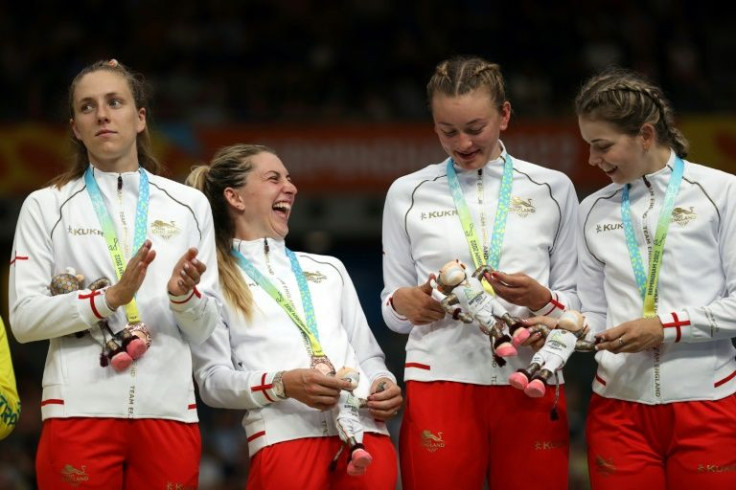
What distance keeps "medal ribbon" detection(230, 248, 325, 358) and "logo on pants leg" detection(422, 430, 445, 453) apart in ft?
1.66

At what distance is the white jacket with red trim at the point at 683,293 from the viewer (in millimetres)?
4055

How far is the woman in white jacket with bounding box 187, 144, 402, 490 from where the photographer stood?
425 centimetres

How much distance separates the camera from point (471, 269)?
4.35 meters

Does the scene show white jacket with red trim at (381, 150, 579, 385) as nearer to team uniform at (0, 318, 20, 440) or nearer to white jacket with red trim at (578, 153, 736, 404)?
white jacket with red trim at (578, 153, 736, 404)

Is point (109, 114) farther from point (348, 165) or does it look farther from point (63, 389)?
point (348, 165)

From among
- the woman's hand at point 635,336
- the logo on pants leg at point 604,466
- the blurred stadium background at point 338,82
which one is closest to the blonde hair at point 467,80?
the woman's hand at point 635,336

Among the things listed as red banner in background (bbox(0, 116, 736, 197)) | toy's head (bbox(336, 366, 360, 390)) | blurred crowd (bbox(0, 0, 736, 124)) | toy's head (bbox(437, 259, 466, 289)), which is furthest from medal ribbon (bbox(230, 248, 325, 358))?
blurred crowd (bbox(0, 0, 736, 124))

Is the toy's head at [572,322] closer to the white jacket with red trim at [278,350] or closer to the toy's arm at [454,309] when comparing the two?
the toy's arm at [454,309]

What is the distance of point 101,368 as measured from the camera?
13.2 ft

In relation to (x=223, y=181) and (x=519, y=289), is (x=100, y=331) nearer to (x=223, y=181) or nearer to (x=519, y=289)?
(x=223, y=181)

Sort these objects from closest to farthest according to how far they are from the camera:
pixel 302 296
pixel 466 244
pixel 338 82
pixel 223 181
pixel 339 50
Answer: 1. pixel 466 244
2. pixel 302 296
3. pixel 223 181
4. pixel 338 82
5. pixel 339 50

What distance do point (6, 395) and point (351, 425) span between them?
122cm

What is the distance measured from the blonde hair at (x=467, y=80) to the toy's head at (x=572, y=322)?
857 millimetres

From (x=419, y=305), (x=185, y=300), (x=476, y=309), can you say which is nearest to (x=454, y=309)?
(x=476, y=309)
